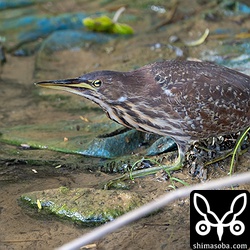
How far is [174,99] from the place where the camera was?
18.7 ft

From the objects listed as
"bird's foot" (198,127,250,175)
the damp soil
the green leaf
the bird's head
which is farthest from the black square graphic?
the green leaf

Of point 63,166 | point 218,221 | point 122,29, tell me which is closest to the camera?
point 218,221

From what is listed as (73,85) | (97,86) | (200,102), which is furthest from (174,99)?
(73,85)

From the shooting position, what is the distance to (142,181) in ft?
19.6

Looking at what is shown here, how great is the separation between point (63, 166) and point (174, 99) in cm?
142

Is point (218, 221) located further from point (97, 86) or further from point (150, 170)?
point (97, 86)

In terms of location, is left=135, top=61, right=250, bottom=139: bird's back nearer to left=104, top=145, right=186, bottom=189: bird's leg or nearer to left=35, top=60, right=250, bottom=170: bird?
left=35, top=60, right=250, bottom=170: bird

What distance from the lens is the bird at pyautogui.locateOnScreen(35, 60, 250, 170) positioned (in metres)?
5.70

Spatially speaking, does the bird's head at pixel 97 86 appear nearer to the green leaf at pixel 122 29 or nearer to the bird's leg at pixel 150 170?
the bird's leg at pixel 150 170

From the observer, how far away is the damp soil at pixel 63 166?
5141 mm

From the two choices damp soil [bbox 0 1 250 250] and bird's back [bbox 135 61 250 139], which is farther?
bird's back [bbox 135 61 250 139]

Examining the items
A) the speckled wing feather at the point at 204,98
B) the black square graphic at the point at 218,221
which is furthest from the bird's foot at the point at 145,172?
the black square graphic at the point at 218,221

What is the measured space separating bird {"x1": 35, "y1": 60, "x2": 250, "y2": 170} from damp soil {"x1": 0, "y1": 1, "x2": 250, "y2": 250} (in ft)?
1.63

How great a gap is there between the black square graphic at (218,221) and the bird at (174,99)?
704 mm
